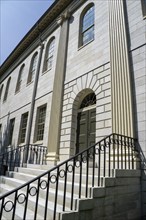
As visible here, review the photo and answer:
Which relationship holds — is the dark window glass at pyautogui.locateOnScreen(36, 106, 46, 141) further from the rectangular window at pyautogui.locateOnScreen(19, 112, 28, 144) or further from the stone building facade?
the rectangular window at pyautogui.locateOnScreen(19, 112, 28, 144)

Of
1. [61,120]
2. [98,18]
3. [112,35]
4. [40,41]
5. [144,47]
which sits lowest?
[61,120]

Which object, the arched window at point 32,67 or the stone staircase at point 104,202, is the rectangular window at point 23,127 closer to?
the arched window at point 32,67

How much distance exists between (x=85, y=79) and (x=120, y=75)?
76.0 inches

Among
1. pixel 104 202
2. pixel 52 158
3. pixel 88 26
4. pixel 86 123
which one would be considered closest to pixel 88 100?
pixel 86 123

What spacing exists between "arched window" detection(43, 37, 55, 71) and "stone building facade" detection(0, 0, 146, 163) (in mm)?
64

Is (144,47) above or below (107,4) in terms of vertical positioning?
below

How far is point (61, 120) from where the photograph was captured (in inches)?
338

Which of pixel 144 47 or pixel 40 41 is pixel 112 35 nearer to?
pixel 144 47

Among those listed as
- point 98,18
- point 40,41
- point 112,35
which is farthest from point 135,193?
point 40,41

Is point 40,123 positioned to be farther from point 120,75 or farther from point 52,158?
point 120,75

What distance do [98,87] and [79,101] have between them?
55.5 inches

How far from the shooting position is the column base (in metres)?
7.89

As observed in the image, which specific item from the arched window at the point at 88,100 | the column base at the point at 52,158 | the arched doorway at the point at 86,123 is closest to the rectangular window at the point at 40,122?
the column base at the point at 52,158

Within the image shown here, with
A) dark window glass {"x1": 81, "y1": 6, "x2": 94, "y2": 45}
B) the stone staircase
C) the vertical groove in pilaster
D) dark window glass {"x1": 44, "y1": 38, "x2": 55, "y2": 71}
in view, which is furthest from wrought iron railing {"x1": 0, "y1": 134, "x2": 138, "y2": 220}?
dark window glass {"x1": 44, "y1": 38, "x2": 55, "y2": 71}
